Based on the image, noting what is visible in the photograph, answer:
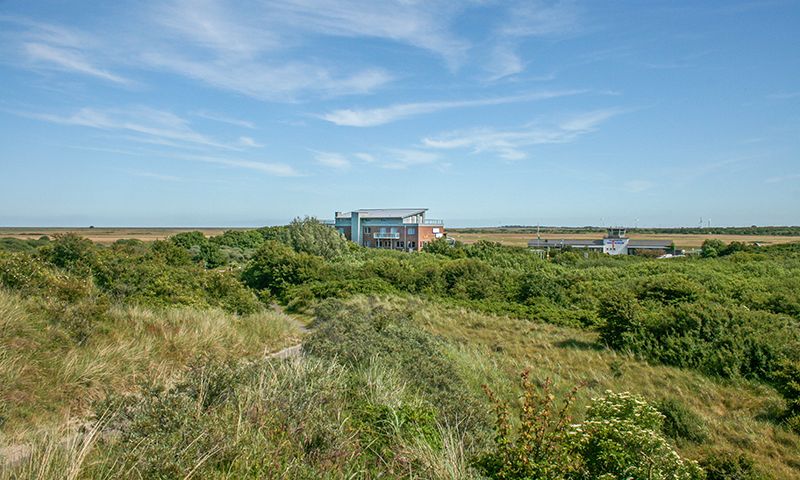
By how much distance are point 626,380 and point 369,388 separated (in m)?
7.84

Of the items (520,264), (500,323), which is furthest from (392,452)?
(520,264)

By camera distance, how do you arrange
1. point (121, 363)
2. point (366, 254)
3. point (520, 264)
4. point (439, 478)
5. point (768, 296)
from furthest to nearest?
point (366, 254) → point (520, 264) → point (768, 296) → point (121, 363) → point (439, 478)

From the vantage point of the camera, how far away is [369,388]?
564cm

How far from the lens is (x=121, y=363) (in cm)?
670

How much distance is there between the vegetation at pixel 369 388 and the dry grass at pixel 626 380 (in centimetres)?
6

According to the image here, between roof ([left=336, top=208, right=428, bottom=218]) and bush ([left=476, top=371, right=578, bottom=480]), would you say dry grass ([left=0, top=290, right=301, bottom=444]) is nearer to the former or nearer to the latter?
bush ([left=476, top=371, right=578, bottom=480])

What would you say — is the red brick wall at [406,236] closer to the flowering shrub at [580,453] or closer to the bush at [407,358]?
the bush at [407,358]

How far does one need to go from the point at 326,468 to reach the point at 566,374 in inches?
360

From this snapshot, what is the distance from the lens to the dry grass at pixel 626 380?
7406mm

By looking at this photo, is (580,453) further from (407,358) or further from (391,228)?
(391,228)

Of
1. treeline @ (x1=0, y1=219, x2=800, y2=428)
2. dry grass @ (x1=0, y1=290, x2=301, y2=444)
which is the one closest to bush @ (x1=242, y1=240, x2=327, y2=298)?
treeline @ (x1=0, y1=219, x2=800, y2=428)

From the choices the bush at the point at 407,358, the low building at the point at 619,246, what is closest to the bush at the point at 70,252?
the bush at the point at 407,358

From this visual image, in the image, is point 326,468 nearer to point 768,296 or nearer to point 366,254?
point 768,296

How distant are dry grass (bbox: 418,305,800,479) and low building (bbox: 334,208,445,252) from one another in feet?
154
